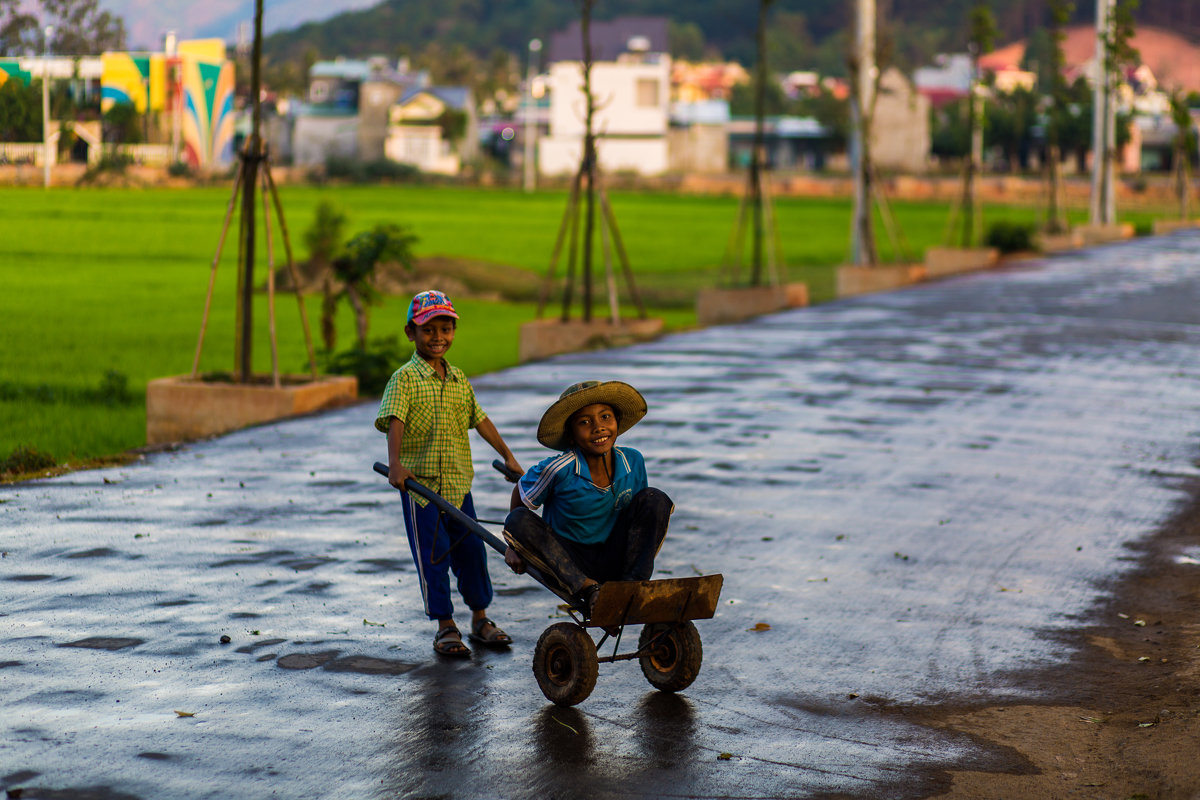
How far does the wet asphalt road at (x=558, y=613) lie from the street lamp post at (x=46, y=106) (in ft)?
15.9

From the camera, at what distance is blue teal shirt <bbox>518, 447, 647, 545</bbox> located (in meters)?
5.65

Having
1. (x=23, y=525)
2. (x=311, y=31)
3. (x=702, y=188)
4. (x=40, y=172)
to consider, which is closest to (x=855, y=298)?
(x=40, y=172)

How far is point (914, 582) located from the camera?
24.6 feet

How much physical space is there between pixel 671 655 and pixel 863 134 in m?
22.1

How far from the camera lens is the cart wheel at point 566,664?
5.41 m

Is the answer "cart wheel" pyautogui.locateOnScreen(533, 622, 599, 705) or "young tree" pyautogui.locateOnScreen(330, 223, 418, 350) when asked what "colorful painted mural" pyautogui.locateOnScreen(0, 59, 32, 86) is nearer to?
"young tree" pyautogui.locateOnScreen(330, 223, 418, 350)

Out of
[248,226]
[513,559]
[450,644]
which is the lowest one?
[450,644]

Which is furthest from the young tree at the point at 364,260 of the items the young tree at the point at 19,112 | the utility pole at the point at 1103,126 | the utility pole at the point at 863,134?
the utility pole at the point at 1103,126

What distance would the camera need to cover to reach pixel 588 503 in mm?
5668

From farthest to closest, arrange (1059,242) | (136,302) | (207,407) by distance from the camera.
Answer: (1059,242)
(136,302)
(207,407)

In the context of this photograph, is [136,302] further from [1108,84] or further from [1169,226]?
[1169,226]

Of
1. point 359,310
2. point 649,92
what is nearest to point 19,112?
point 359,310

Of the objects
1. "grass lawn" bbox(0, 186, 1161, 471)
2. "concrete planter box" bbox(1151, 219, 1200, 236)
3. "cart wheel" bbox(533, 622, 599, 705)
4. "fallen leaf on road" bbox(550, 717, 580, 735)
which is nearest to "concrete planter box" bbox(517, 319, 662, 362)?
"grass lawn" bbox(0, 186, 1161, 471)

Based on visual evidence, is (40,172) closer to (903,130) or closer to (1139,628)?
(1139,628)
